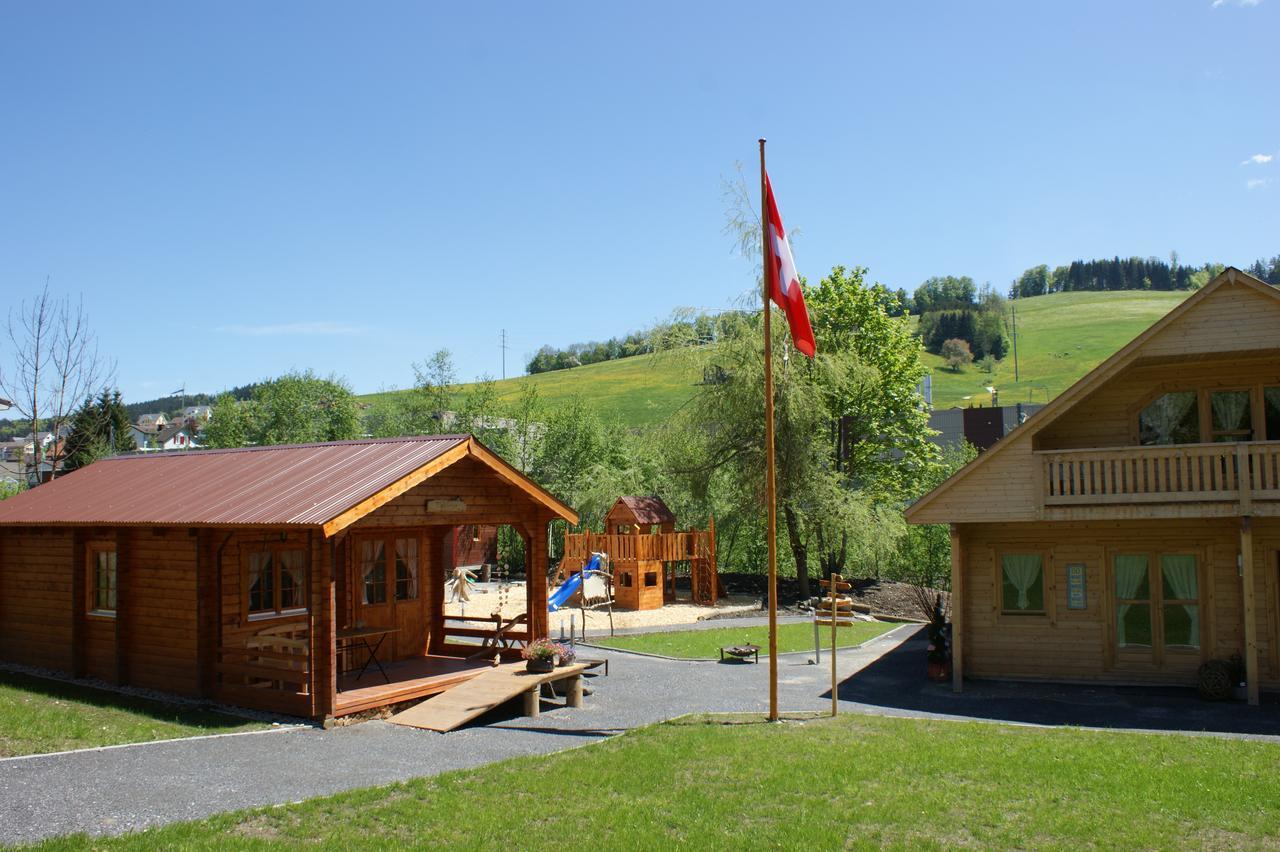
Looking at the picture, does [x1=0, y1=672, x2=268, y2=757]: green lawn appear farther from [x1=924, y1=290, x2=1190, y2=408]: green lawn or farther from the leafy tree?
the leafy tree

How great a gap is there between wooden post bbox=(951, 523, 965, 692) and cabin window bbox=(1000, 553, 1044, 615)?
0.98 m

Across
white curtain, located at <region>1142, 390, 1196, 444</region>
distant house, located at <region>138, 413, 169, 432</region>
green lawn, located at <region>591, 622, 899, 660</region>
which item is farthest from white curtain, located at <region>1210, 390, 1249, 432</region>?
distant house, located at <region>138, 413, 169, 432</region>

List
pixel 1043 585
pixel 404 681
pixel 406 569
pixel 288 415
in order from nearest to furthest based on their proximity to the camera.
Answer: pixel 404 681 → pixel 1043 585 → pixel 406 569 → pixel 288 415

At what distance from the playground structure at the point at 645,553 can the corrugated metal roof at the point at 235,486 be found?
13.6m

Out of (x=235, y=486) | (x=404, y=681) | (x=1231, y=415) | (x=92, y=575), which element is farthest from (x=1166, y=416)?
(x=92, y=575)

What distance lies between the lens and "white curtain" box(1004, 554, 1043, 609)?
1747cm

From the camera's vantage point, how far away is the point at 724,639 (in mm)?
23062

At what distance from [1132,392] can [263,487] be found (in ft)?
48.9

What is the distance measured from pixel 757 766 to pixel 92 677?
40.3ft

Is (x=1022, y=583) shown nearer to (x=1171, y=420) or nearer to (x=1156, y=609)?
(x=1156, y=609)

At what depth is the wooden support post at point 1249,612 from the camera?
48.8 ft

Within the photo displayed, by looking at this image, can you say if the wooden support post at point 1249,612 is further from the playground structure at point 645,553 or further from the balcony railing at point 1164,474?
the playground structure at point 645,553

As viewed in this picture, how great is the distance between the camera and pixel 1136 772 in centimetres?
1014

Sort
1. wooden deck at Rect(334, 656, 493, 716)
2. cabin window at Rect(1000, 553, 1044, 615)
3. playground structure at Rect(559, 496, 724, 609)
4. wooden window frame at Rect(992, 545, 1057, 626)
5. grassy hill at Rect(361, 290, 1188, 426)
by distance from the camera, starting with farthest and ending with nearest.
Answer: grassy hill at Rect(361, 290, 1188, 426)
playground structure at Rect(559, 496, 724, 609)
cabin window at Rect(1000, 553, 1044, 615)
wooden window frame at Rect(992, 545, 1057, 626)
wooden deck at Rect(334, 656, 493, 716)
